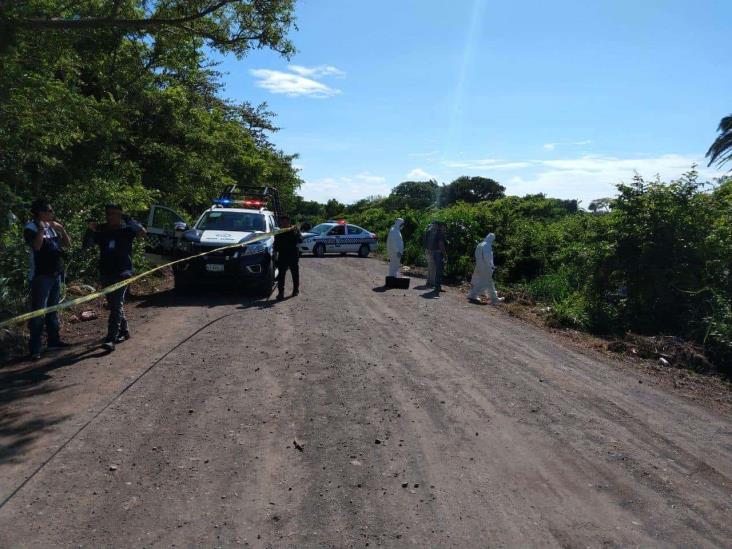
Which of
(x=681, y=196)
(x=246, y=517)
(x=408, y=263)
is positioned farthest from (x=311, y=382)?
(x=408, y=263)

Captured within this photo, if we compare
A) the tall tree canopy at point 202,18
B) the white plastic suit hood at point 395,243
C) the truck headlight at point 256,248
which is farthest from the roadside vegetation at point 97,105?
the white plastic suit hood at point 395,243

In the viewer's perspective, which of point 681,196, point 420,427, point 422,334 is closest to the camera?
point 420,427

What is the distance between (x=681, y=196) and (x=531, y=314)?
3.70 m

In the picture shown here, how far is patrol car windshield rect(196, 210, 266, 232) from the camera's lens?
13027 millimetres

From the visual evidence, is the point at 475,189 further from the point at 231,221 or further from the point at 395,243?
the point at 231,221

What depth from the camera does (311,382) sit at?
6543 millimetres

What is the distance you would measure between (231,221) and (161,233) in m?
1.67

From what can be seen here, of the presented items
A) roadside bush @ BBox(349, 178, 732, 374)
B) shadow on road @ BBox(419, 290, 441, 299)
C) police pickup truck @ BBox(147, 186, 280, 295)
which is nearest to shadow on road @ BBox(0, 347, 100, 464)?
police pickup truck @ BBox(147, 186, 280, 295)

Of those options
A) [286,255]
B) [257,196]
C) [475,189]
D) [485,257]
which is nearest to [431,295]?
[485,257]

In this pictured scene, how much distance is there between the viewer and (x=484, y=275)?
47.2ft

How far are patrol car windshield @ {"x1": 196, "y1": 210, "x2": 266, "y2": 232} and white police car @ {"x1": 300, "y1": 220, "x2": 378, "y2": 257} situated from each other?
13.5m

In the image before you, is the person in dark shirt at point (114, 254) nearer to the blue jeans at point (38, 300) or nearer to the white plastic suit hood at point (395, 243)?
the blue jeans at point (38, 300)

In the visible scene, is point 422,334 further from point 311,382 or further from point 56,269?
point 56,269

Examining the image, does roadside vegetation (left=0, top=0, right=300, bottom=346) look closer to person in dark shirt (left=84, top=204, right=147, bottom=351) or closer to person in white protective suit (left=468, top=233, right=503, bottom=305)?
person in dark shirt (left=84, top=204, right=147, bottom=351)
